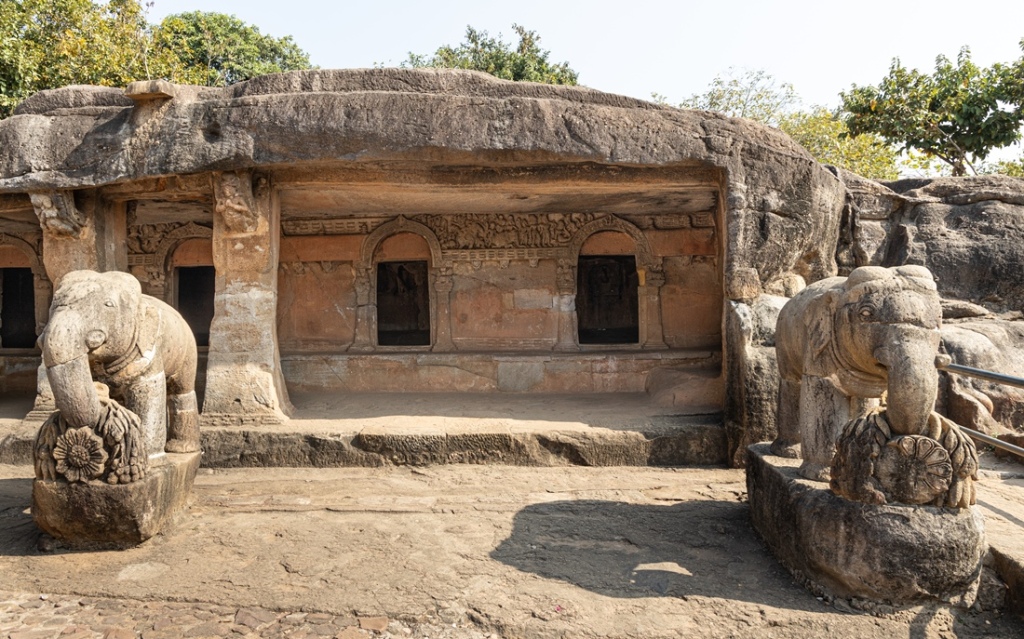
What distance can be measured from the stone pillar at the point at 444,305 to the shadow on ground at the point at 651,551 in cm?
392

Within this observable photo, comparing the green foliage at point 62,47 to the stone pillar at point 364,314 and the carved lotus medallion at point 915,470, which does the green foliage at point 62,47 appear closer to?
the stone pillar at point 364,314

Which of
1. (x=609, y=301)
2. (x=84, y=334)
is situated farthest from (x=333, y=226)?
(x=84, y=334)

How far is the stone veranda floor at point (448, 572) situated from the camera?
317 centimetres

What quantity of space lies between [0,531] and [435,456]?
2983 millimetres

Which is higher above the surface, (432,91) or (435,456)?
(432,91)

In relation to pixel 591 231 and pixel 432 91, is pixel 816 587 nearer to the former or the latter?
pixel 432 91

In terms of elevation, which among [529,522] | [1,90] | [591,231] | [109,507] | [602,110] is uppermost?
[1,90]

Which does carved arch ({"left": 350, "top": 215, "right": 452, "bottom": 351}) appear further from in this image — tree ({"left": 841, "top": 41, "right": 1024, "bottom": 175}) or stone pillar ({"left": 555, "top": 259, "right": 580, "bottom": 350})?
tree ({"left": 841, "top": 41, "right": 1024, "bottom": 175})

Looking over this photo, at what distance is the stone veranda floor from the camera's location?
10.4 feet

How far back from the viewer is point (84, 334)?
3740 millimetres

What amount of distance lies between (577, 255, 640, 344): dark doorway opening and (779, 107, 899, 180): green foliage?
12.1 meters

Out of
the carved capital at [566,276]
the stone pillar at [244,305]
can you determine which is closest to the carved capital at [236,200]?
the stone pillar at [244,305]

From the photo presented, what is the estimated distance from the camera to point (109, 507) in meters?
3.83

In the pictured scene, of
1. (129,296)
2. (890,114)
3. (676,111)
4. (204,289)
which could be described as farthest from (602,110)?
(890,114)
